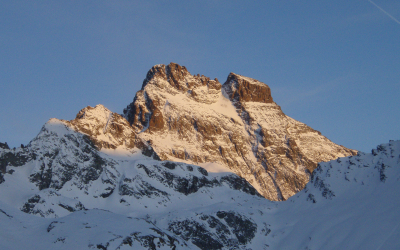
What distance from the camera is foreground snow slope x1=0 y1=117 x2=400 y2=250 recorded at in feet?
487

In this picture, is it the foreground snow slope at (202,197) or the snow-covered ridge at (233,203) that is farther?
the foreground snow slope at (202,197)

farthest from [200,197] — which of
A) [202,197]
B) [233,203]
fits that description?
[233,203]

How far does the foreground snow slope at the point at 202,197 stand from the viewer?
487ft

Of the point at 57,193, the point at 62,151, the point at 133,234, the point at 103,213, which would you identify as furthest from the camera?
the point at 62,151

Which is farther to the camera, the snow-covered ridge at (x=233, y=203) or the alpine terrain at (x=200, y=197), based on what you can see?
the alpine terrain at (x=200, y=197)

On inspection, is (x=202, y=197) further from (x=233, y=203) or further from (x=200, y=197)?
(x=233, y=203)

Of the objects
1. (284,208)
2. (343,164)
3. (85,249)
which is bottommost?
(85,249)

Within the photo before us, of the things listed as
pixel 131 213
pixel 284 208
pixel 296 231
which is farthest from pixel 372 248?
pixel 131 213

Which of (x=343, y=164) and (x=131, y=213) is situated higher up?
(x=343, y=164)

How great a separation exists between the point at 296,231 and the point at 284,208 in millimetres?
23225

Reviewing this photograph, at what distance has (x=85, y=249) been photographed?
7719 cm

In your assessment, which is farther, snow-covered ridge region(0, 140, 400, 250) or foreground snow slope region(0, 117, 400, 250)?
foreground snow slope region(0, 117, 400, 250)

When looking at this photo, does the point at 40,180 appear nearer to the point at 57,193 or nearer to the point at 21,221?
the point at 57,193

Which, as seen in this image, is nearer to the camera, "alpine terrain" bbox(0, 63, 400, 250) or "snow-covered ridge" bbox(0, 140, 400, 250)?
"snow-covered ridge" bbox(0, 140, 400, 250)
